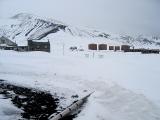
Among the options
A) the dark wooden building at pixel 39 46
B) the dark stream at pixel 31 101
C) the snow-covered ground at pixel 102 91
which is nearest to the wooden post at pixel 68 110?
the dark stream at pixel 31 101

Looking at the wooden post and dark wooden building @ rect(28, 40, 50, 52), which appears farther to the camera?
dark wooden building @ rect(28, 40, 50, 52)

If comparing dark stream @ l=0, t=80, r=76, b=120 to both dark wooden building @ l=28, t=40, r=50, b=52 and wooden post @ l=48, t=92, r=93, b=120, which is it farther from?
dark wooden building @ l=28, t=40, r=50, b=52

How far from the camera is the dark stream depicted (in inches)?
486

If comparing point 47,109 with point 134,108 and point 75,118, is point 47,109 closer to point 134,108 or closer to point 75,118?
point 75,118

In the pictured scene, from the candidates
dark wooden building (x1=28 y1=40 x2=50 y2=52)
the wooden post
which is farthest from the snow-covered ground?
dark wooden building (x1=28 y1=40 x2=50 y2=52)

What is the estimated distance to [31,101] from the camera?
583 inches

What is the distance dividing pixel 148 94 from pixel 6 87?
10464mm

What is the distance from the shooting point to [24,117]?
11.8m

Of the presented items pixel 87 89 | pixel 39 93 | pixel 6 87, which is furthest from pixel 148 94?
pixel 6 87

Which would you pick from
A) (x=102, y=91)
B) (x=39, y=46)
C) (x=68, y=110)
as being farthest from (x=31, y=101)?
(x=39, y=46)

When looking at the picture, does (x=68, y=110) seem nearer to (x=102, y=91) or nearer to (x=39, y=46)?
(x=102, y=91)

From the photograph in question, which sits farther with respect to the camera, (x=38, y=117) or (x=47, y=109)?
(x=47, y=109)

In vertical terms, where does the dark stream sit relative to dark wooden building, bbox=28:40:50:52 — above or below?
below

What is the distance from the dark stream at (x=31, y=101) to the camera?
12.4 meters
